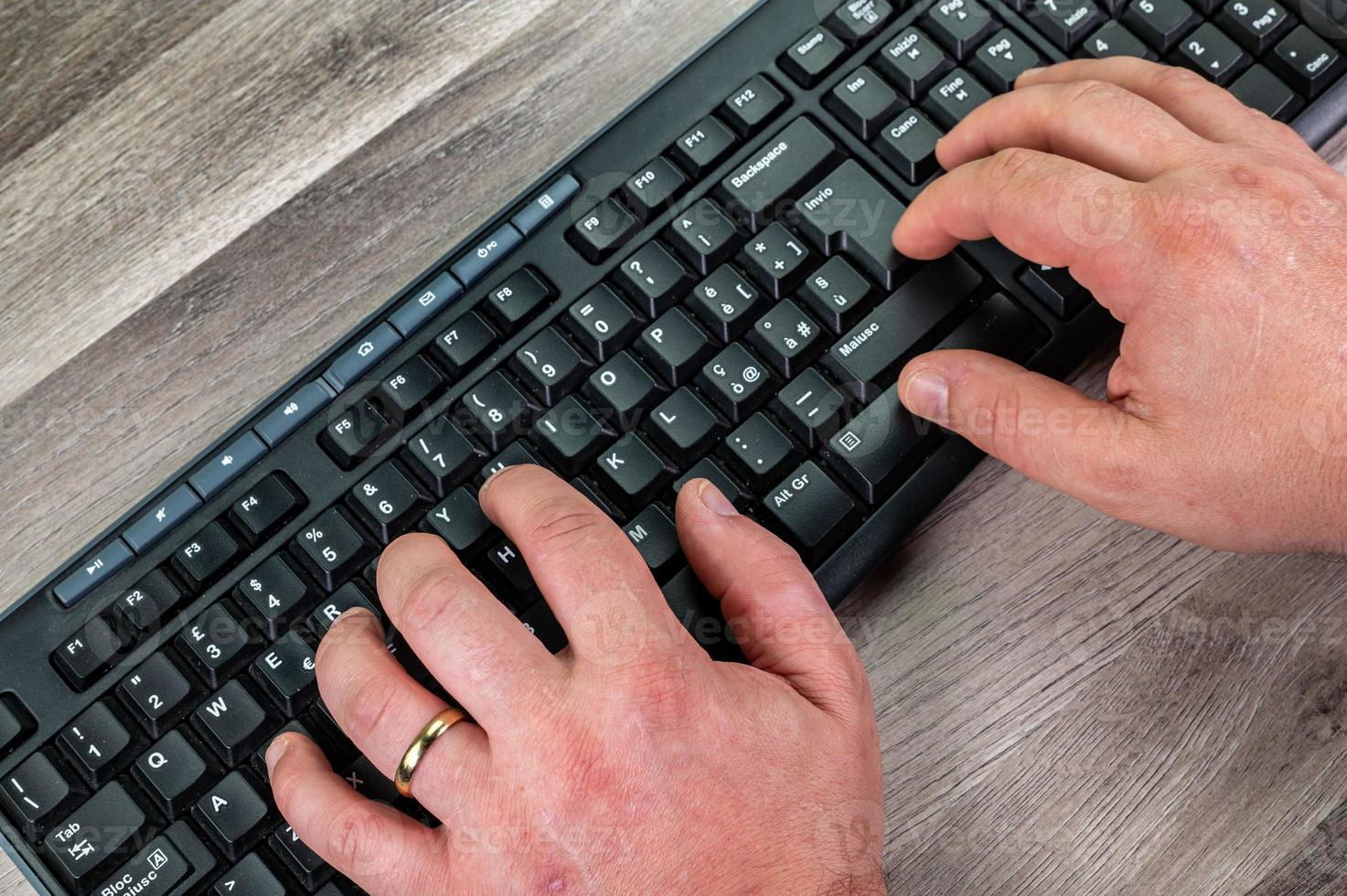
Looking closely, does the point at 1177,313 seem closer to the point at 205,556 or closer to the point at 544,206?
the point at 544,206

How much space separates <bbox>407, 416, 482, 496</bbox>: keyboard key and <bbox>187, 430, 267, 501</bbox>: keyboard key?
0.08 metres

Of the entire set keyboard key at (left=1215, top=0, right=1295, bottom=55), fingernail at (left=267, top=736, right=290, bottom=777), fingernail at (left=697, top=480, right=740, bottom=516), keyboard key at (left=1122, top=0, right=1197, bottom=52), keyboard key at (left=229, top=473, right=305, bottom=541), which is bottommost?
keyboard key at (left=1215, top=0, right=1295, bottom=55)

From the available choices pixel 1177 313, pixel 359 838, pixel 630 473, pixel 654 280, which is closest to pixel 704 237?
pixel 654 280

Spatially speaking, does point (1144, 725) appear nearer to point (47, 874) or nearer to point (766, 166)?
point (766, 166)

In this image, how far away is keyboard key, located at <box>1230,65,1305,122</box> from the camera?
66cm

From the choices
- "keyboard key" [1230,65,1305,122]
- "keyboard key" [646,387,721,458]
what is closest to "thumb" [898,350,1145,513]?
"keyboard key" [646,387,721,458]

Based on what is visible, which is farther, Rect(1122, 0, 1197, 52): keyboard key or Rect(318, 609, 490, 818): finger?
Rect(1122, 0, 1197, 52): keyboard key

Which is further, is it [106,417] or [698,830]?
[106,417]

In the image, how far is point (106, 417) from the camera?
66 cm

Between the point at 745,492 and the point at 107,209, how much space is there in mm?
418

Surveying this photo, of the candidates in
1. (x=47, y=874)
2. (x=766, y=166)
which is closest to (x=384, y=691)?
(x=47, y=874)

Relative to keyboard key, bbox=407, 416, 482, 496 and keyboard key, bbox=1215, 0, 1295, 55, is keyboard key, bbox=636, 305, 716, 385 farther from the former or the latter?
keyboard key, bbox=1215, 0, 1295, 55

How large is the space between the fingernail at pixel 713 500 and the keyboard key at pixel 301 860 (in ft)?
0.82

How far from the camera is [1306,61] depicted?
0.66 meters
